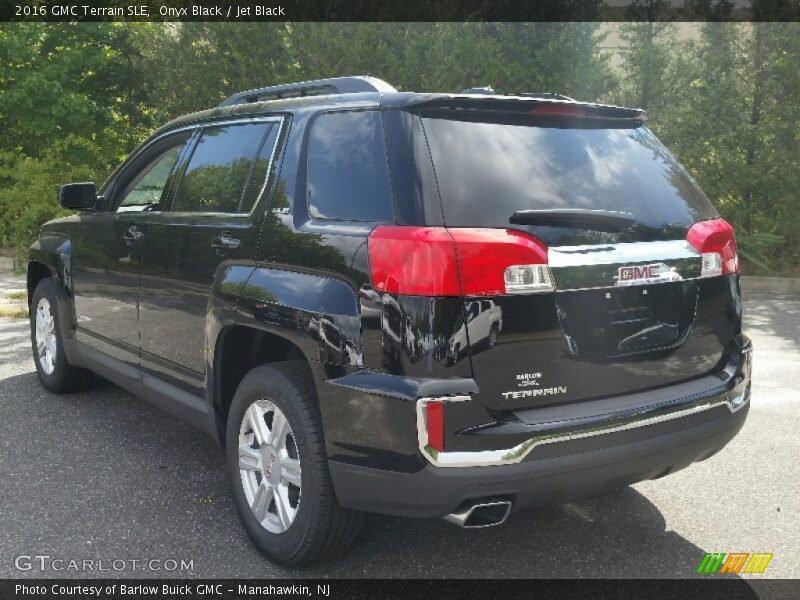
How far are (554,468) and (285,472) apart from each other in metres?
1.14

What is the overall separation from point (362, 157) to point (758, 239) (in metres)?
12.8

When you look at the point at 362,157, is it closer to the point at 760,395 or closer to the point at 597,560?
the point at 597,560

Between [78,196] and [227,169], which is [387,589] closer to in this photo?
[227,169]

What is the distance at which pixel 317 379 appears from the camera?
3100mm

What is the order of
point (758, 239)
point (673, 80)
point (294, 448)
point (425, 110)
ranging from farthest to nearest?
point (673, 80), point (758, 239), point (294, 448), point (425, 110)

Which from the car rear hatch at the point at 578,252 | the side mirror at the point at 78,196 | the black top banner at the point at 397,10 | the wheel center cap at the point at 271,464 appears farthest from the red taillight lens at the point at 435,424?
the black top banner at the point at 397,10

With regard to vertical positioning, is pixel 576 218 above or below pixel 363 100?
below

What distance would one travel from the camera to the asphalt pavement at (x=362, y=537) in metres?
3.43

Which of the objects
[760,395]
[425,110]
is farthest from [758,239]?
[425,110]

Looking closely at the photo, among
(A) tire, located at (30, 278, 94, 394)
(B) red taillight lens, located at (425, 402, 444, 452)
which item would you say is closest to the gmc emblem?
(B) red taillight lens, located at (425, 402, 444, 452)

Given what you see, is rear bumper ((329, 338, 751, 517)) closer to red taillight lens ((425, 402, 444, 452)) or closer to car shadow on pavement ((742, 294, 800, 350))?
red taillight lens ((425, 402, 444, 452))

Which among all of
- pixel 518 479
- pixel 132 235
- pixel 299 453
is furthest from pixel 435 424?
pixel 132 235

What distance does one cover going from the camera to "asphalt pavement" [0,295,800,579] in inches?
135

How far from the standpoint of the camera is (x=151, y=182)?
479 centimetres
